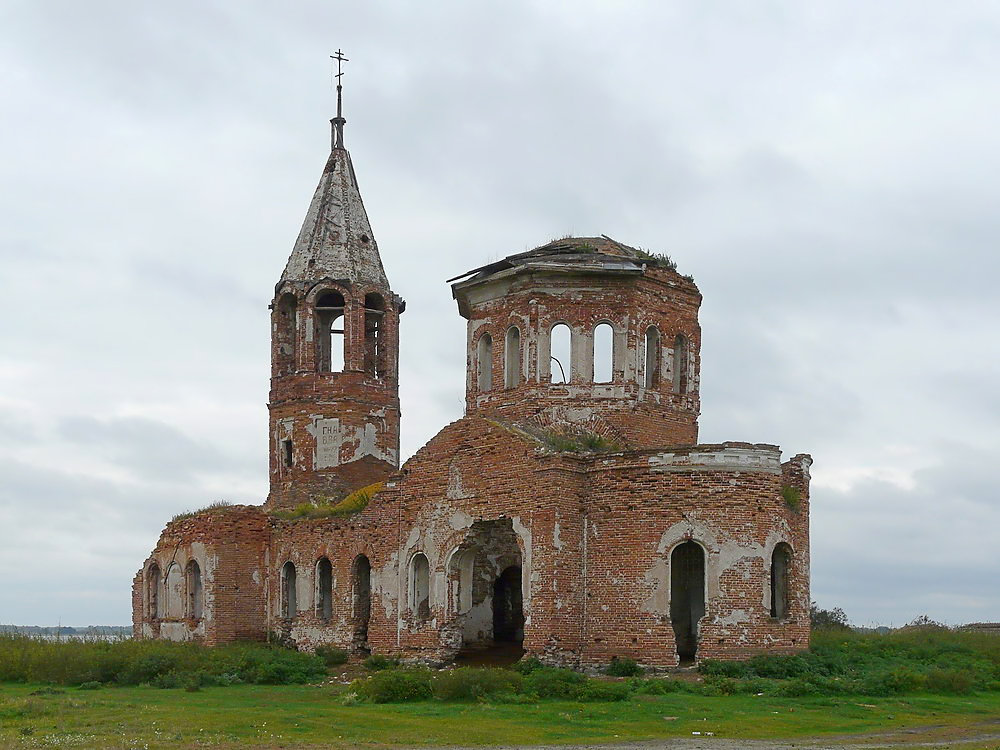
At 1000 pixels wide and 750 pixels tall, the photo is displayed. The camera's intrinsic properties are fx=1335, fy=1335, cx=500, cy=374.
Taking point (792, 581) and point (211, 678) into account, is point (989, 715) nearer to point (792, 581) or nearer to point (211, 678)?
point (792, 581)

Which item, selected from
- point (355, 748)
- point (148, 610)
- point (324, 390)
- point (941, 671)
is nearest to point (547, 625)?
point (941, 671)

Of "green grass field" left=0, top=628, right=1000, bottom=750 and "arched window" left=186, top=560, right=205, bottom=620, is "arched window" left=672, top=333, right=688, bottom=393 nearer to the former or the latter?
"green grass field" left=0, top=628, right=1000, bottom=750

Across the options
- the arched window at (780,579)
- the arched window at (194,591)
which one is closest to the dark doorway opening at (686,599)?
the arched window at (780,579)

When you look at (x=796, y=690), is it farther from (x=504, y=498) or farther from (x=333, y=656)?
(x=333, y=656)

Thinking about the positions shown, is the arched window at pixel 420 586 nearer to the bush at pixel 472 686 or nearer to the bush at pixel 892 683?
the bush at pixel 472 686

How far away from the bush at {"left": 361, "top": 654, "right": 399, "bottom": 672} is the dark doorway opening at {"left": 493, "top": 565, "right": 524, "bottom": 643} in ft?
8.71

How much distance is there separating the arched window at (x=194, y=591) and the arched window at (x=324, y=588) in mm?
3768

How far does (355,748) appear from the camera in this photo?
15.3 m

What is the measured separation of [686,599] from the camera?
87.5ft

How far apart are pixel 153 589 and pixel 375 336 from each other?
8904 mm

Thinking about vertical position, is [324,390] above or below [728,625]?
above

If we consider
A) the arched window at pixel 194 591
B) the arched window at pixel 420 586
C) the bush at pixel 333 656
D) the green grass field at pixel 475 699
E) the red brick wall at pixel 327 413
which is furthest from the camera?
the red brick wall at pixel 327 413

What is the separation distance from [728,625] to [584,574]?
2.78 meters

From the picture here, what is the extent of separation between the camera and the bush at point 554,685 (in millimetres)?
20422
